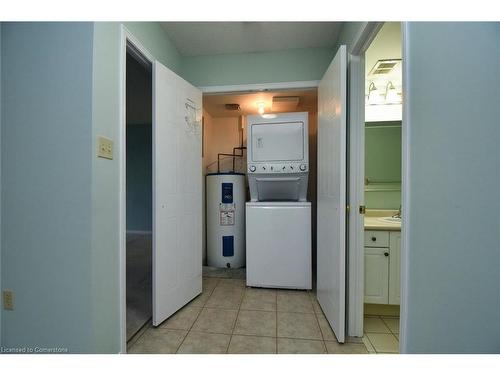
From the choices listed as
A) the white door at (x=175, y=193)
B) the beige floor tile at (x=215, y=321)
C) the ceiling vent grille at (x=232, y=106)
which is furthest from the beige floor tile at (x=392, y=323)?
the ceiling vent grille at (x=232, y=106)

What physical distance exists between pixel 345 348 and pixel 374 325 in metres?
0.46

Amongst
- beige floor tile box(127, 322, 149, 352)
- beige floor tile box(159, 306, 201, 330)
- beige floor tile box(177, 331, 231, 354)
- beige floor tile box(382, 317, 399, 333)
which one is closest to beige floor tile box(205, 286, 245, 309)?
beige floor tile box(159, 306, 201, 330)

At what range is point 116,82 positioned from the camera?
4.00ft

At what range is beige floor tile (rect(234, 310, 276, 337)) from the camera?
1.51 m

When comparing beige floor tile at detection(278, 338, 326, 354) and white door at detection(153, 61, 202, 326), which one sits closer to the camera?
beige floor tile at detection(278, 338, 326, 354)

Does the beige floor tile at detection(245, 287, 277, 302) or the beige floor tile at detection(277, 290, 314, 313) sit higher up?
the beige floor tile at detection(277, 290, 314, 313)

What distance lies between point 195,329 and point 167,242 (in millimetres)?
680

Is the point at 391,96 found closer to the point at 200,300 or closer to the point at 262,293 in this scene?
the point at 262,293

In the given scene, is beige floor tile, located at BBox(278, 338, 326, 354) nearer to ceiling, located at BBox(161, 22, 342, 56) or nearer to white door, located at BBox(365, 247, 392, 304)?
white door, located at BBox(365, 247, 392, 304)

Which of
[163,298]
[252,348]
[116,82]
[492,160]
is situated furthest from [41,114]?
[492,160]

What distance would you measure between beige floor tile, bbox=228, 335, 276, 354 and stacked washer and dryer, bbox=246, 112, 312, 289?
73 cm

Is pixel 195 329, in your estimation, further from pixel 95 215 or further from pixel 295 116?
pixel 295 116

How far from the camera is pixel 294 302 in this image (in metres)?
1.92

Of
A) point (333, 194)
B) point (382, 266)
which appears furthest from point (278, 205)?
point (382, 266)
